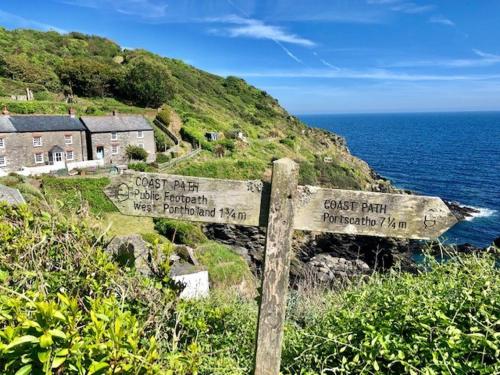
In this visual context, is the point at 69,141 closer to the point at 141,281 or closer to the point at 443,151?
the point at 141,281

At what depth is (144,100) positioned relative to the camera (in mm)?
51312

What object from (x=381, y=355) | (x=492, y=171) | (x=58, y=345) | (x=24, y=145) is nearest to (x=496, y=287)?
(x=381, y=355)

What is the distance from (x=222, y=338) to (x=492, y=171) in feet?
234

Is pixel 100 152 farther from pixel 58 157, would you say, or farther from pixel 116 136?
pixel 58 157

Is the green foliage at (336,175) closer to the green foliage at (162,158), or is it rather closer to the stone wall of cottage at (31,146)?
the green foliage at (162,158)

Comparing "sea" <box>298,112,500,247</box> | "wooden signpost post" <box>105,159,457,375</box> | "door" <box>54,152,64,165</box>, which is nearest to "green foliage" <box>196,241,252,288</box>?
"wooden signpost post" <box>105,159,457,375</box>

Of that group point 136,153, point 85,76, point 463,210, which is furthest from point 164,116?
point 463,210

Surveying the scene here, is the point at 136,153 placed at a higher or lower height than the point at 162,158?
higher

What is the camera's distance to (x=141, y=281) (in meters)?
3.46

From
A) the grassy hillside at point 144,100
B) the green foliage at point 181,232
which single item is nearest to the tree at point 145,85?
the grassy hillside at point 144,100

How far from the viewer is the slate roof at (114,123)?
3522 centimetres

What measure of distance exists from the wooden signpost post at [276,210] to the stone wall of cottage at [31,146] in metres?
31.5

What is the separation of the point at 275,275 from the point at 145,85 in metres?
51.2

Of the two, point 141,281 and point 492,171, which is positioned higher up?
point 141,281
